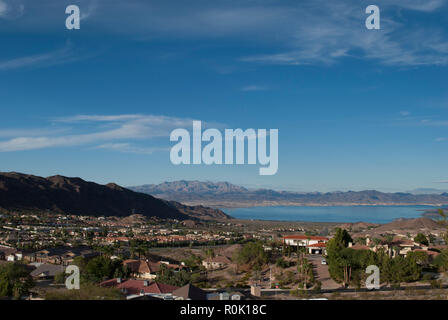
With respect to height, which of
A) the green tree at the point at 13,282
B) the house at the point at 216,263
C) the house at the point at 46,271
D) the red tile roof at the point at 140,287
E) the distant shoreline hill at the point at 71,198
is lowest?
the house at the point at 216,263

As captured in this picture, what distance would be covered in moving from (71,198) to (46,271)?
116573 millimetres

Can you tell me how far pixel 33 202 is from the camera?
445 feet

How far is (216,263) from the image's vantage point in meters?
51.2

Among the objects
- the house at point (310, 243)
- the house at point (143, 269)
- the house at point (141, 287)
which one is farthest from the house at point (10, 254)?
the house at point (310, 243)

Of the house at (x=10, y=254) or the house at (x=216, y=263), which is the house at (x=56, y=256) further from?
the house at (x=216, y=263)

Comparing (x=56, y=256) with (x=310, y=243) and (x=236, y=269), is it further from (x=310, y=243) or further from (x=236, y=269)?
(x=310, y=243)

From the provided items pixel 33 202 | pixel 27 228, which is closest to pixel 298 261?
pixel 27 228

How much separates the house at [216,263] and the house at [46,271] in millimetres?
16153

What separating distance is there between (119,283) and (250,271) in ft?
54.6

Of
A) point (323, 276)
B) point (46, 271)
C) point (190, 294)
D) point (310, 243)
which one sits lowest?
point (46, 271)

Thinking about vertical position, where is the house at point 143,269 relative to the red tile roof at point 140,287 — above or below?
below

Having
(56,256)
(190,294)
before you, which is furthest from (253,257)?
(56,256)

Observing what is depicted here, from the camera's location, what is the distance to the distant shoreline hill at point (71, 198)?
133250 millimetres
